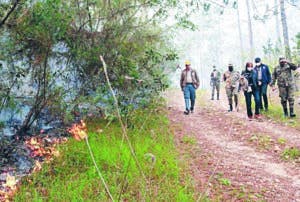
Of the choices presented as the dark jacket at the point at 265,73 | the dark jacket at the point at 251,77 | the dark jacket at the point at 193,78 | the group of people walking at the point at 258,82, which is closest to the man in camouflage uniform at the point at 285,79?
the group of people walking at the point at 258,82

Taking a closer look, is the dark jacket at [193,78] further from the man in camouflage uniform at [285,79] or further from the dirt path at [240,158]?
the man in camouflage uniform at [285,79]

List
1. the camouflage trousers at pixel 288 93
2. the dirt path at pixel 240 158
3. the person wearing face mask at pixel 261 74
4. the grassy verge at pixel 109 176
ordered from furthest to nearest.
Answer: the person wearing face mask at pixel 261 74 < the camouflage trousers at pixel 288 93 < the dirt path at pixel 240 158 < the grassy verge at pixel 109 176

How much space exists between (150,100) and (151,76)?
106 cm

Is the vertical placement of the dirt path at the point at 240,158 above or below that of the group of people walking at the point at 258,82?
below

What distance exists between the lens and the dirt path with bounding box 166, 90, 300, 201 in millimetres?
5215

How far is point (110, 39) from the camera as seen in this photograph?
912 centimetres

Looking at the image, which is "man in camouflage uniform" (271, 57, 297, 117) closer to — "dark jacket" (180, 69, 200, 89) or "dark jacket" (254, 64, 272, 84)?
"dark jacket" (254, 64, 272, 84)

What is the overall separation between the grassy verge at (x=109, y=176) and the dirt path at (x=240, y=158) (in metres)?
0.38

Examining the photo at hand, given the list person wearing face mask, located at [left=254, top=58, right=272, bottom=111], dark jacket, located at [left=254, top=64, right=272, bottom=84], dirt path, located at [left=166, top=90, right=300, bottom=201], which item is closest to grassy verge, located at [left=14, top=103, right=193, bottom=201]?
dirt path, located at [left=166, top=90, right=300, bottom=201]

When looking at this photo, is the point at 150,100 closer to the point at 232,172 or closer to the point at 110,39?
the point at 110,39

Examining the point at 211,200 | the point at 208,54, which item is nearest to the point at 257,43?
the point at 208,54


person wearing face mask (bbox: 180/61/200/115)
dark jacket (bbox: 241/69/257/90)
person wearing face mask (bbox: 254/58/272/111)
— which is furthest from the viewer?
person wearing face mask (bbox: 180/61/200/115)

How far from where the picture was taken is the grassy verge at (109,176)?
16.0 feet

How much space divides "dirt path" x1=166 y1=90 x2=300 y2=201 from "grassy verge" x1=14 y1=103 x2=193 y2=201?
0.38m
